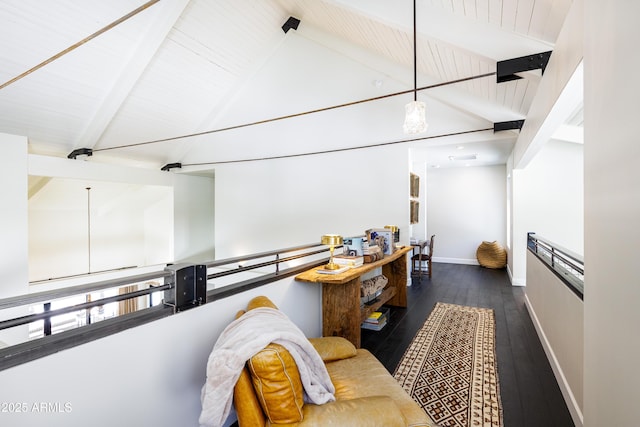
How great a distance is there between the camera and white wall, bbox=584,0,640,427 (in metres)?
0.99

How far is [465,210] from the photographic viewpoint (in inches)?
307

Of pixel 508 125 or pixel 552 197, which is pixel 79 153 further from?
→ pixel 552 197

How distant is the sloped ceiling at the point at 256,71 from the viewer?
305cm

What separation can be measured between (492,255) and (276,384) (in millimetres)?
7345

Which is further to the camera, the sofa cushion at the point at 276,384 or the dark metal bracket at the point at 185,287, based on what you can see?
the dark metal bracket at the point at 185,287

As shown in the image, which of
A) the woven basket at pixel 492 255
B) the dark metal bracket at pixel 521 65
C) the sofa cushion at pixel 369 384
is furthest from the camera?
the woven basket at pixel 492 255

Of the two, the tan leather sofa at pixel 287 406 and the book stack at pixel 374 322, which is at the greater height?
the tan leather sofa at pixel 287 406

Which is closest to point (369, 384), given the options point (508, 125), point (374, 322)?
point (374, 322)

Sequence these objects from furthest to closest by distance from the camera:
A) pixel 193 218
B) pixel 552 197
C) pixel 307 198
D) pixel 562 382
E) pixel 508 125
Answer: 1. pixel 193 218
2. pixel 307 198
3. pixel 552 197
4. pixel 508 125
5. pixel 562 382

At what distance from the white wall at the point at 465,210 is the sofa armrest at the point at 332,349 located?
22.2 ft

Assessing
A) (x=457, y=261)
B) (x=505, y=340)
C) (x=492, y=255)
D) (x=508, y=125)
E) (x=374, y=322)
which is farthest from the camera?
(x=457, y=261)

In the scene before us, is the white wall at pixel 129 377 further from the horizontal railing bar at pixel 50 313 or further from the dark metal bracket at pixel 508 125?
the dark metal bracket at pixel 508 125

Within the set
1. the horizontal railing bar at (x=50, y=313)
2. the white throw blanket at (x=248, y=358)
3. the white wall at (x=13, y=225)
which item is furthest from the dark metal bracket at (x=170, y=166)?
the white throw blanket at (x=248, y=358)

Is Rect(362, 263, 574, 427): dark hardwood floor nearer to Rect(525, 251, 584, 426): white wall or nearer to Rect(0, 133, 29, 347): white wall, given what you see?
Rect(525, 251, 584, 426): white wall
